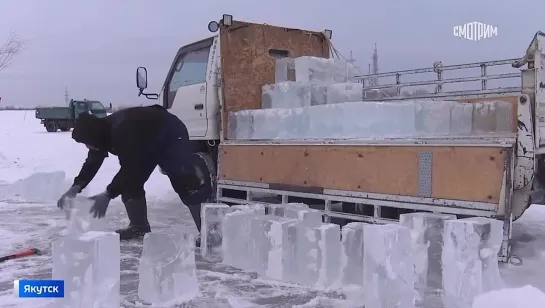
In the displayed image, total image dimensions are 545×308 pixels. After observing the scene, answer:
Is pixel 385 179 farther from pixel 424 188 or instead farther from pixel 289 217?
pixel 289 217

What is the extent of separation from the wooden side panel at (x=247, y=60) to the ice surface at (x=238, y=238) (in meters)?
2.14

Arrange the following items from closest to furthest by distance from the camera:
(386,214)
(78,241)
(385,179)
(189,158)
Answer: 1. (78,241)
2. (385,179)
3. (386,214)
4. (189,158)

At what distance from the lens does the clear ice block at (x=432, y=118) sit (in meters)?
4.96

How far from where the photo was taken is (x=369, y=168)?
4.87 meters

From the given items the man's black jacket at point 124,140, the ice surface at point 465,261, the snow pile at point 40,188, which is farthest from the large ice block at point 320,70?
the snow pile at point 40,188

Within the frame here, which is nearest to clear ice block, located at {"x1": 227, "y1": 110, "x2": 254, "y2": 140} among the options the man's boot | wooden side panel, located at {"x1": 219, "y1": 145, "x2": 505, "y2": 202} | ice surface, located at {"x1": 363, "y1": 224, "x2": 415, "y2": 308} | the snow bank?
wooden side panel, located at {"x1": 219, "y1": 145, "x2": 505, "y2": 202}

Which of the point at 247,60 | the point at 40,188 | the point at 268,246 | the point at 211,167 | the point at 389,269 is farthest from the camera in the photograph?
the point at 40,188

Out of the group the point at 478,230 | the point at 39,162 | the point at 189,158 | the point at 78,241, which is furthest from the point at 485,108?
the point at 39,162

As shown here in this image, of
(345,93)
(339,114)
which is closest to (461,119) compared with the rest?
(339,114)

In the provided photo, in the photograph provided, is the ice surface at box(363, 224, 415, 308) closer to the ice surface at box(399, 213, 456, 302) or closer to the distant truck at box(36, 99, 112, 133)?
the ice surface at box(399, 213, 456, 302)

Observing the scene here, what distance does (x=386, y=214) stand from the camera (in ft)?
16.5

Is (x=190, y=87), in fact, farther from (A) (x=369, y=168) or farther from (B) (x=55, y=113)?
(B) (x=55, y=113)

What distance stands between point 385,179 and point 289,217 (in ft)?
2.99

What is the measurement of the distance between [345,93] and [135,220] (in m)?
2.68
